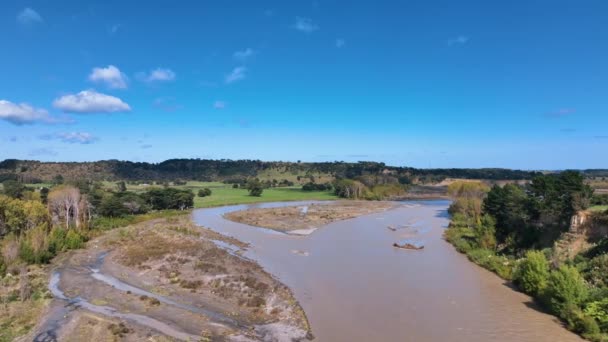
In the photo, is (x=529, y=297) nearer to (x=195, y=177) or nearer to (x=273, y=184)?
(x=273, y=184)

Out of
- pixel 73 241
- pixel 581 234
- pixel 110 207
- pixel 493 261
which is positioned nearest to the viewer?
pixel 581 234

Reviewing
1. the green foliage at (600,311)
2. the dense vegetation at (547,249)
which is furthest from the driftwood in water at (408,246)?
the green foliage at (600,311)

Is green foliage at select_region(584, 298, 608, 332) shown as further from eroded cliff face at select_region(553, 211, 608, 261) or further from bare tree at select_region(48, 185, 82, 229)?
bare tree at select_region(48, 185, 82, 229)

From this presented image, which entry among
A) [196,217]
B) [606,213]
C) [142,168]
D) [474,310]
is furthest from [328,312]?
[142,168]

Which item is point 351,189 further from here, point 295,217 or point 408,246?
point 408,246

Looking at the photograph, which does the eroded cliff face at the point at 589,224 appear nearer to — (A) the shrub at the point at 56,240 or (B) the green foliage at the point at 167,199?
(A) the shrub at the point at 56,240

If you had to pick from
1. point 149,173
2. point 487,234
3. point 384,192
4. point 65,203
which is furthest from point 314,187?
point 487,234
